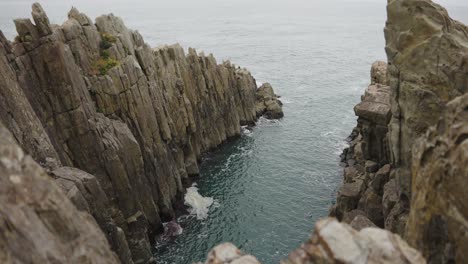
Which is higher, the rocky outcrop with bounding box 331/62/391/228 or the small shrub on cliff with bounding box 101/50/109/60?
the small shrub on cliff with bounding box 101/50/109/60

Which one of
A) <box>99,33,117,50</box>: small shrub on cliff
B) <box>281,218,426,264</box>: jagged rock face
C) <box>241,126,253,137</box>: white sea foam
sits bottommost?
<box>241,126,253,137</box>: white sea foam

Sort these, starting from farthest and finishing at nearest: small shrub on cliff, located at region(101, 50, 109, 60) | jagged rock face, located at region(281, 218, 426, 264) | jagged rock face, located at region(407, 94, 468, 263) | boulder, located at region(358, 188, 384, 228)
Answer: small shrub on cliff, located at region(101, 50, 109, 60) → boulder, located at region(358, 188, 384, 228) → jagged rock face, located at region(407, 94, 468, 263) → jagged rock face, located at region(281, 218, 426, 264)

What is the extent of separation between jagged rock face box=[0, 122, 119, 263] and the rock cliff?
15775mm

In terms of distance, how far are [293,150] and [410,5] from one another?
48.3 meters

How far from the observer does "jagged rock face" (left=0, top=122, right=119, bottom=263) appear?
14.1 meters

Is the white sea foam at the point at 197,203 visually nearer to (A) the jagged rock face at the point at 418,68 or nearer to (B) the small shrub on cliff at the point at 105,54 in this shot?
(B) the small shrub on cliff at the point at 105,54

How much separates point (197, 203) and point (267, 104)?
4940 cm

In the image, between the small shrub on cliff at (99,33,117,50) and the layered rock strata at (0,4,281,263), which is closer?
the layered rock strata at (0,4,281,263)

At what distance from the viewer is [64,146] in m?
43.0

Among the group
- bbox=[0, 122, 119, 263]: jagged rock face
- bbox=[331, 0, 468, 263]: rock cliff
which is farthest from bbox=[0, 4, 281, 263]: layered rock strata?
bbox=[331, 0, 468, 263]: rock cliff

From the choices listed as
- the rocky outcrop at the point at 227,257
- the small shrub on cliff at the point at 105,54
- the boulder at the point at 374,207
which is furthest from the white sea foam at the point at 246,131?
the rocky outcrop at the point at 227,257

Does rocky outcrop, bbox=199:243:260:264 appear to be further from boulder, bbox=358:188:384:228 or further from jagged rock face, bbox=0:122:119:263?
boulder, bbox=358:188:384:228

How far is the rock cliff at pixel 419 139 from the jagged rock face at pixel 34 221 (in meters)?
15.8

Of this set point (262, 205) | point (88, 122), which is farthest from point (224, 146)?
point (88, 122)
